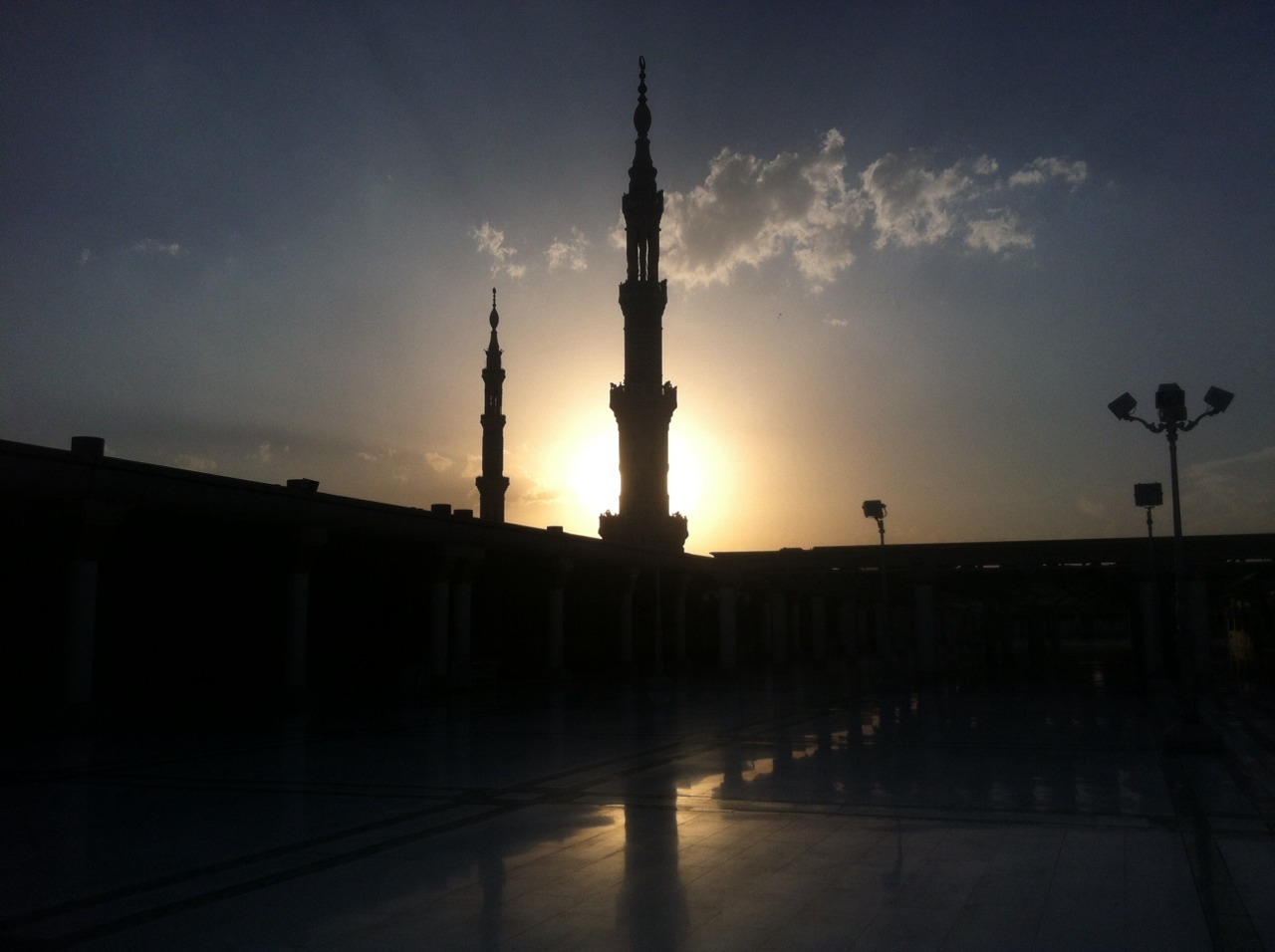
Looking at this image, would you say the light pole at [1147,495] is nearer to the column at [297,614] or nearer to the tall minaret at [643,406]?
the column at [297,614]

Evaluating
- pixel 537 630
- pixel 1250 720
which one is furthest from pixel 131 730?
pixel 1250 720

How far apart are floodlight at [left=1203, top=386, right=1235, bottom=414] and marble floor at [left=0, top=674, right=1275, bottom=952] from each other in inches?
260

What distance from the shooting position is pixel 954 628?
294ft

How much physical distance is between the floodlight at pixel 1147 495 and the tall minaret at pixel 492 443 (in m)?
71.1

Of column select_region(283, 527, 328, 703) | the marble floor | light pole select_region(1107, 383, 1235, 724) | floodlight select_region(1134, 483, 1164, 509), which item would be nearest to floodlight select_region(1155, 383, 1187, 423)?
light pole select_region(1107, 383, 1235, 724)

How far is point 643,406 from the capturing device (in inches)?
3250

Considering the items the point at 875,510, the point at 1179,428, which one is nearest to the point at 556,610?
the point at 875,510

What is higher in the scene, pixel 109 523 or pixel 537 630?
pixel 109 523

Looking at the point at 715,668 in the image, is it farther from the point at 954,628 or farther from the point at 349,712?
the point at 954,628

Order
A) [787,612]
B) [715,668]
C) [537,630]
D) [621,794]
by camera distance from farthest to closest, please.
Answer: [787,612] → [715,668] → [537,630] → [621,794]

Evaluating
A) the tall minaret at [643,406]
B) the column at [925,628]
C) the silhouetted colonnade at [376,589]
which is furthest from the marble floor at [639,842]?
the tall minaret at [643,406]

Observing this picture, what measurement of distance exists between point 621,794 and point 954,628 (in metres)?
80.4

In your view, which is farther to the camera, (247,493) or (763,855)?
(247,493)

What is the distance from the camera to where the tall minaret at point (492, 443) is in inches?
3878
